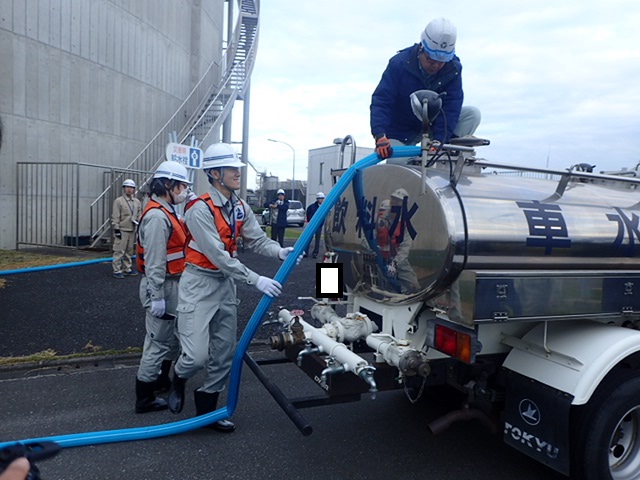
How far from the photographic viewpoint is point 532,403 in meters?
2.96

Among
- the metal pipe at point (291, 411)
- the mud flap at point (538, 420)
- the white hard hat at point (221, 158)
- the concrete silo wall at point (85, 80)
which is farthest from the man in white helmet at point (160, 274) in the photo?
the concrete silo wall at point (85, 80)

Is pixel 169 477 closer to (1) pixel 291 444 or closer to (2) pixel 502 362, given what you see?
(1) pixel 291 444

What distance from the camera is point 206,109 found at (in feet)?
60.6

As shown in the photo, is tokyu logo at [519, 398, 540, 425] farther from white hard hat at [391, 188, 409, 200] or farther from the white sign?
the white sign

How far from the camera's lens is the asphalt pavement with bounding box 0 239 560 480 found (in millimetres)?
3348

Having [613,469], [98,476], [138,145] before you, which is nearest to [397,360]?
[613,469]

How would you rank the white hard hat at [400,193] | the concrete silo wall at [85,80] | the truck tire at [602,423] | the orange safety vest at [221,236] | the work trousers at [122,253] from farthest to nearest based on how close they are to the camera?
the concrete silo wall at [85,80] < the work trousers at [122,253] < the orange safety vest at [221,236] < the white hard hat at [400,193] < the truck tire at [602,423]

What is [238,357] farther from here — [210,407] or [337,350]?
[337,350]

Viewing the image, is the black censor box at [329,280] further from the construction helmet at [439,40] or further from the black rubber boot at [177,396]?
the construction helmet at [439,40]

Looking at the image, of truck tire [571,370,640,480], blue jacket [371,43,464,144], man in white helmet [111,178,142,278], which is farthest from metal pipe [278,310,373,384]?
man in white helmet [111,178,142,278]

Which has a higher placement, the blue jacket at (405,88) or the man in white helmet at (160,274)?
the blue jacket at (405,88)

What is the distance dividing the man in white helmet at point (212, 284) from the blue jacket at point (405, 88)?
1270 mm

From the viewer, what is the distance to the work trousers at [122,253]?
955cm

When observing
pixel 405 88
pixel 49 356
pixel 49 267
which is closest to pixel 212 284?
pixel 405 88
